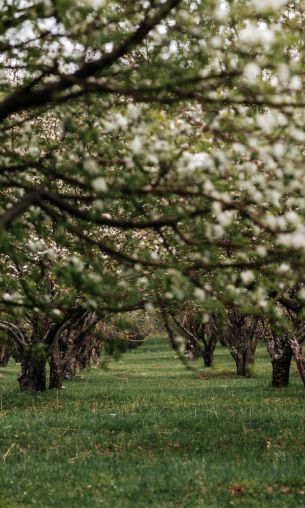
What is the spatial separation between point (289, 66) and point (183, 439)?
31.8 feet

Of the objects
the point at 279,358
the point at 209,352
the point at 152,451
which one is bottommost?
the point at 152,451

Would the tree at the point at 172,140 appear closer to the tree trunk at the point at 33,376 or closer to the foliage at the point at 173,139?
the foliage at the point at 173,139

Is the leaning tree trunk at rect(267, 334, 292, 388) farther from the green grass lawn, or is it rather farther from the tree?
the tree

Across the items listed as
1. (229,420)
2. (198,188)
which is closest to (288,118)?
(198,188)

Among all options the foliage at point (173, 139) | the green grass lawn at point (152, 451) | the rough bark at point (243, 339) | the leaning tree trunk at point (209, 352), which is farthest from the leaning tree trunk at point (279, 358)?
the foliage at point (173, 139)

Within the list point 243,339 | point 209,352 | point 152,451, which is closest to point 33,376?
point 152,451

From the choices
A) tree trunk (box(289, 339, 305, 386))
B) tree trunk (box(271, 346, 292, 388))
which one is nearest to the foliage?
tree trunk (box(289, 339, 305, 386))

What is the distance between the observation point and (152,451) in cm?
1413

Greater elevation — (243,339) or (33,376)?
(243,339)

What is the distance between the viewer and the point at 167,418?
18109mm

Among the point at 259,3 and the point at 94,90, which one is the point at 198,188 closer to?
the point at 94,90

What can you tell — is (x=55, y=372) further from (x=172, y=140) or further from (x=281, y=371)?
(x=172, y=140)

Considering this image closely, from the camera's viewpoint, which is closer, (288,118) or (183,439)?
(288,118)

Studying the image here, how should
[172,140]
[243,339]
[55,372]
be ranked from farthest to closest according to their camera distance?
[243,339], [55,372], [172,140]
